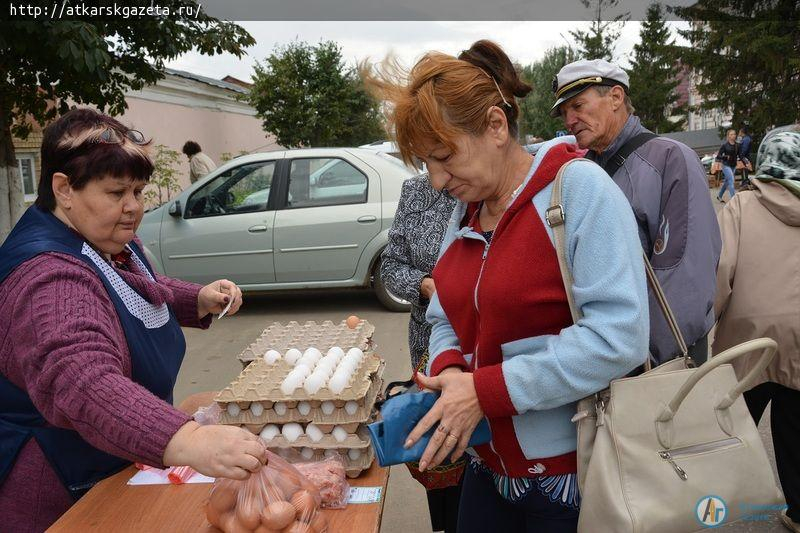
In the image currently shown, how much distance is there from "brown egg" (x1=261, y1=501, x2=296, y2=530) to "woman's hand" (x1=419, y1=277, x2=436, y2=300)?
1.30m

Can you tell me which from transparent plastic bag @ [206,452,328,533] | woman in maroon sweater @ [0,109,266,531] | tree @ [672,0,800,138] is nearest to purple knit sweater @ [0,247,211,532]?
woman in maroon sweater @ [0,109,266,531]

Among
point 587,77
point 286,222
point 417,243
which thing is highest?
point 587,77

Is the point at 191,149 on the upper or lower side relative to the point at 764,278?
lower

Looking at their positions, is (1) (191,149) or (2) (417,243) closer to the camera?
(2) (417,243)

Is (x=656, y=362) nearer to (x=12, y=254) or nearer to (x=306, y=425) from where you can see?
(x=306, y=425)

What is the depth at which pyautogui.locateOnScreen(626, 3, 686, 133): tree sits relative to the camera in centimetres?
4372

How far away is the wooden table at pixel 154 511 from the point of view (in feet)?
5.41

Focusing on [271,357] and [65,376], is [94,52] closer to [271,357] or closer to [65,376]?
[271,357]

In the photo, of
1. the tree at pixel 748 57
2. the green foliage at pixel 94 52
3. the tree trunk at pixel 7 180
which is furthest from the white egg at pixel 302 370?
the tree at pixel 748 57

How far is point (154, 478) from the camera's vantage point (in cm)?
189

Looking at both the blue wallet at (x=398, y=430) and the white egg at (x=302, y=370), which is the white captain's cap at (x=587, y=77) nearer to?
the white egg at (x=302, y=370)

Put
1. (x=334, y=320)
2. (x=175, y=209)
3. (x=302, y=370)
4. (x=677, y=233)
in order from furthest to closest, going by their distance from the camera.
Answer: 1. (x=175, y=209)
2. (x=334, y=320)
3. (x=677, y=233)
4. (x=302, y=370)

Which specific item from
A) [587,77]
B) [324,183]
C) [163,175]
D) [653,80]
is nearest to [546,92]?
[653,80]

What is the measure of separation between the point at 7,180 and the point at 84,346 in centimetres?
717
